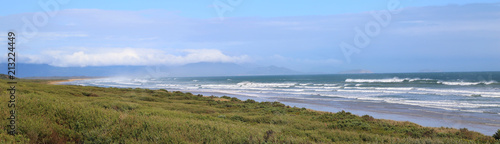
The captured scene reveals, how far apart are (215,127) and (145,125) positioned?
6.18ft

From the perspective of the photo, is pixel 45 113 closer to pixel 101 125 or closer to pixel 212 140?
pixel 101 125

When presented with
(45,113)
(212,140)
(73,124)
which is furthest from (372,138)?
(45,113)

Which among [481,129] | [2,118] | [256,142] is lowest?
[481,129]

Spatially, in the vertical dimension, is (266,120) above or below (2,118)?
below

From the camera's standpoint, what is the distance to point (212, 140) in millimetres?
8203

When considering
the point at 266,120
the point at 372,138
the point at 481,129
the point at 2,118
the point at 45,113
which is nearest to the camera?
the point at 2,118

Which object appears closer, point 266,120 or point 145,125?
point 145,125

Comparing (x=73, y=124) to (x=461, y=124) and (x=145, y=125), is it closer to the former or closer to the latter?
(x=145, y=125)

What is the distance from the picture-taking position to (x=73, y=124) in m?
9.28

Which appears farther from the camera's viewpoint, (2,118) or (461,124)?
(461,124)

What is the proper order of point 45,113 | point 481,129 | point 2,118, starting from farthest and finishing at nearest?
point 481,129, point 45,113, point 2,118

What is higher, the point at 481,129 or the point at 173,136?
the point at 173,136

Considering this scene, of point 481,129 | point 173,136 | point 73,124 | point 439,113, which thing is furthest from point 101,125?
point 439,113

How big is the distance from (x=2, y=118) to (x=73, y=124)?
1694 millimetres
